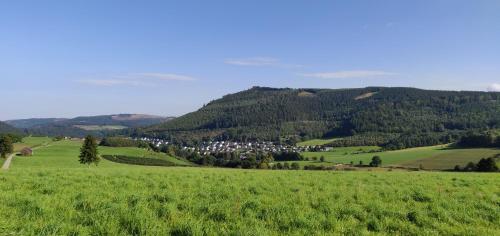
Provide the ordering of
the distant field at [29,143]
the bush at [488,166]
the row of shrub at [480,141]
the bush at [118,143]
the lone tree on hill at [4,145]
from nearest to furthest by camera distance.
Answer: the bush at [488,166] < the lone tree on hill at [4,145] < the distant field at [29,143] < the row of shrub at [480,141] < the bush at [118,143]

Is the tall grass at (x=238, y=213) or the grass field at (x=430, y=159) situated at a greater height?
the tall grass at (x=238, y=213)

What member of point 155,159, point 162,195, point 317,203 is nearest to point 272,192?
point 317,203

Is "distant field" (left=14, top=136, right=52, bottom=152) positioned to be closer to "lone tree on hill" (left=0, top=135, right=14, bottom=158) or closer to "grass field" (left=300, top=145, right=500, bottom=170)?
"lone tree on hill" (left=0, top=135, right=14, bottom=158)

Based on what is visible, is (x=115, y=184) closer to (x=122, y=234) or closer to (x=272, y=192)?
(x=272, y=192)

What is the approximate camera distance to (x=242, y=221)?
929 cm

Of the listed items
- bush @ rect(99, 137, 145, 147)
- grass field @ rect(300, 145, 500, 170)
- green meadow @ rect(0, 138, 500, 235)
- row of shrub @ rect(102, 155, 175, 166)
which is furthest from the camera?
bush @ rect(99, 137, 145, 147)

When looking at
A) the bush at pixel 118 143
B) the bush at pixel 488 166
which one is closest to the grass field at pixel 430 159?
the bush at pixel 488 166

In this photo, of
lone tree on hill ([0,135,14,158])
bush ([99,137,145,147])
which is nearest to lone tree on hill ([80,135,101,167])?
lone tree on hill ([0,135,14,158])

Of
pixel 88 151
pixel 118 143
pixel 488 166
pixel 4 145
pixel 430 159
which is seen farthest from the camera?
pixel 118 143

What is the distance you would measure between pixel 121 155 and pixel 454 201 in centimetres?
12605

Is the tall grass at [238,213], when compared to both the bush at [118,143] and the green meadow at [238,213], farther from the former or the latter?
the bush at [118,143]

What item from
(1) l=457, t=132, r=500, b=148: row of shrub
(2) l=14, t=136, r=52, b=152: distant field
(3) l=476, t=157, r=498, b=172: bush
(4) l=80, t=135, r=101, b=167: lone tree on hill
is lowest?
(1) l=457, t=132, r=500, b=148: row of shrub

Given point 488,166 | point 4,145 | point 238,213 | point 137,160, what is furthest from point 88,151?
point 488,166

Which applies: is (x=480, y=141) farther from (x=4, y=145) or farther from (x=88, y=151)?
(x=4, y=145)
